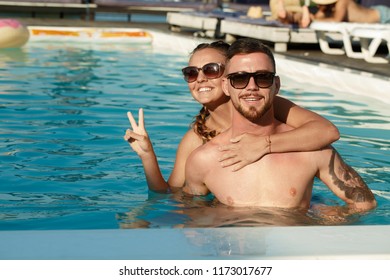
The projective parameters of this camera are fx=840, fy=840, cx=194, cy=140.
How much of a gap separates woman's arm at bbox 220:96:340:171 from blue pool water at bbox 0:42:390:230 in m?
0.28

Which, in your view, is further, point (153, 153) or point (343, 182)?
point (153, 153)

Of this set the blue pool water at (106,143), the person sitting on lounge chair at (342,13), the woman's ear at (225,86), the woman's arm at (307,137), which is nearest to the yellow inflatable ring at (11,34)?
the blue pool water at (106,143)

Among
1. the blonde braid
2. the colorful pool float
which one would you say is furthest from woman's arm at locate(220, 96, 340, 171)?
the colorful pool float

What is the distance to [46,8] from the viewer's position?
1891 cm

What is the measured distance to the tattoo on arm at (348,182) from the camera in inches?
163

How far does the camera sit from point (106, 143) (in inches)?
278

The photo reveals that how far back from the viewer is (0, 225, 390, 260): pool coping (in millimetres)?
2666

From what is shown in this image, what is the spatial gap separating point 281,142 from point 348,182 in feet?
1.65

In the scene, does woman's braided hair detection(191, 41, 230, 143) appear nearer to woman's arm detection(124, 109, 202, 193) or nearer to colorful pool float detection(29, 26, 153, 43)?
Result: woman's arm detection(124, 109, 202, 193)

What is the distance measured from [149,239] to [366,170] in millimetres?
3648

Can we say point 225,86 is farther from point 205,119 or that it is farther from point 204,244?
point 204,244

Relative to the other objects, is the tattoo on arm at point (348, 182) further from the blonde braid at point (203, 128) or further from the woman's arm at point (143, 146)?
the woman's arm at point (143, 146)

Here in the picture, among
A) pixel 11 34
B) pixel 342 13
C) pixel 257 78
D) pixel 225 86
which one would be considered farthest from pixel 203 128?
pixel 11 34
